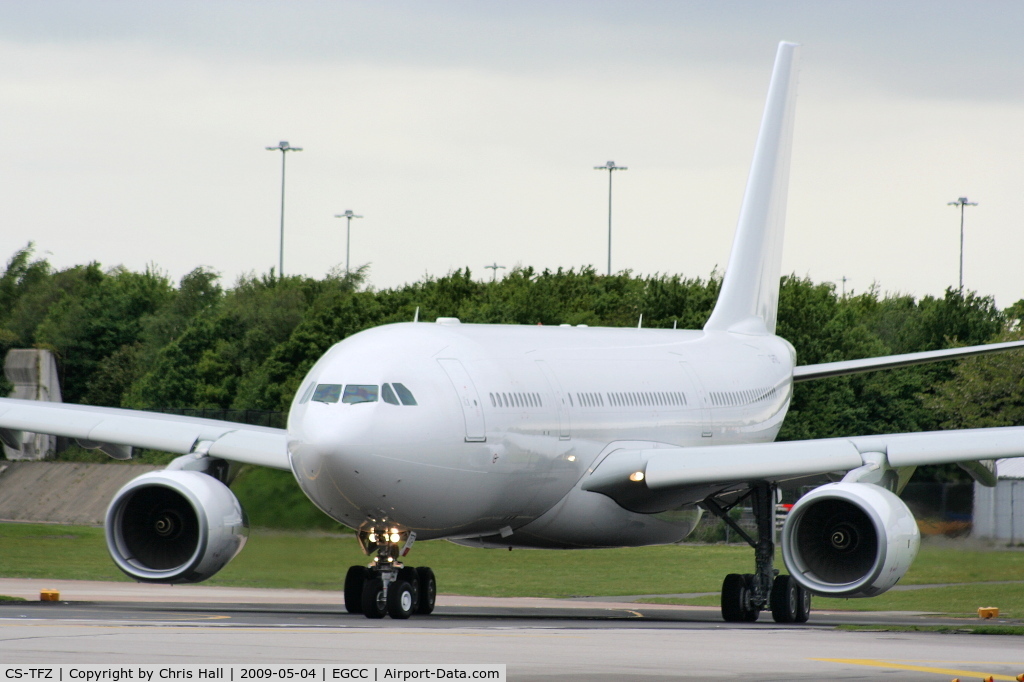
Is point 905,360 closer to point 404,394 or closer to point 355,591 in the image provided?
point 355,591

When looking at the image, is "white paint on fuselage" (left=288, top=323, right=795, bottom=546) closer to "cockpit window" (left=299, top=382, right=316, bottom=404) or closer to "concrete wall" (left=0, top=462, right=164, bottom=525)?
"cockpit window" (left=299, top=382, right=316, bottom=404)

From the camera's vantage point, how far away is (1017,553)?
26.9 metres

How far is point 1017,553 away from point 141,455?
25781 millimetres

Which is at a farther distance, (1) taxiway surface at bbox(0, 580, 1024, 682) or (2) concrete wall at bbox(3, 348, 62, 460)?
(2) concrete wall at bbox(3, 348, 62, 460)

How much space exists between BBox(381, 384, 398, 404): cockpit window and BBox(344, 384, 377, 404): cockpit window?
0.10 m

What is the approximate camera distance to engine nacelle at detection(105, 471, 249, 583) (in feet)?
66.6

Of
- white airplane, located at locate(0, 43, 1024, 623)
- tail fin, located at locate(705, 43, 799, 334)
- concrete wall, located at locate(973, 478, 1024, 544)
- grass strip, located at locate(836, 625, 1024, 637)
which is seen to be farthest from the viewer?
tail fin, located at locate(705, 43, 799, 334)

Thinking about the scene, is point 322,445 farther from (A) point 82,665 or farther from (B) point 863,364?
(B) point 863,364

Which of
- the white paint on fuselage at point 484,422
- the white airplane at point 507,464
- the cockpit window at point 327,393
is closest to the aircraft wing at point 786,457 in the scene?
the white airplane at point 507,464

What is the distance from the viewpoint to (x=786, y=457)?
21203 millimetres

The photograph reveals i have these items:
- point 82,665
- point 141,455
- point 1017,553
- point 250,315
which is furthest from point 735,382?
point 250,315

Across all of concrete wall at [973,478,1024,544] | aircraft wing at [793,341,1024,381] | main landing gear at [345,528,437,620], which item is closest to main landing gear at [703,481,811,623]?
aircraft wing at [793,341,1024,381]

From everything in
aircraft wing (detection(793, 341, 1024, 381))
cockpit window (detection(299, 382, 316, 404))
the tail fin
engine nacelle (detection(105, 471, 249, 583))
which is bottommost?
engine nacelle (detection(105, 471, 249, 583))

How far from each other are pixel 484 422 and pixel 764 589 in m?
5.90
